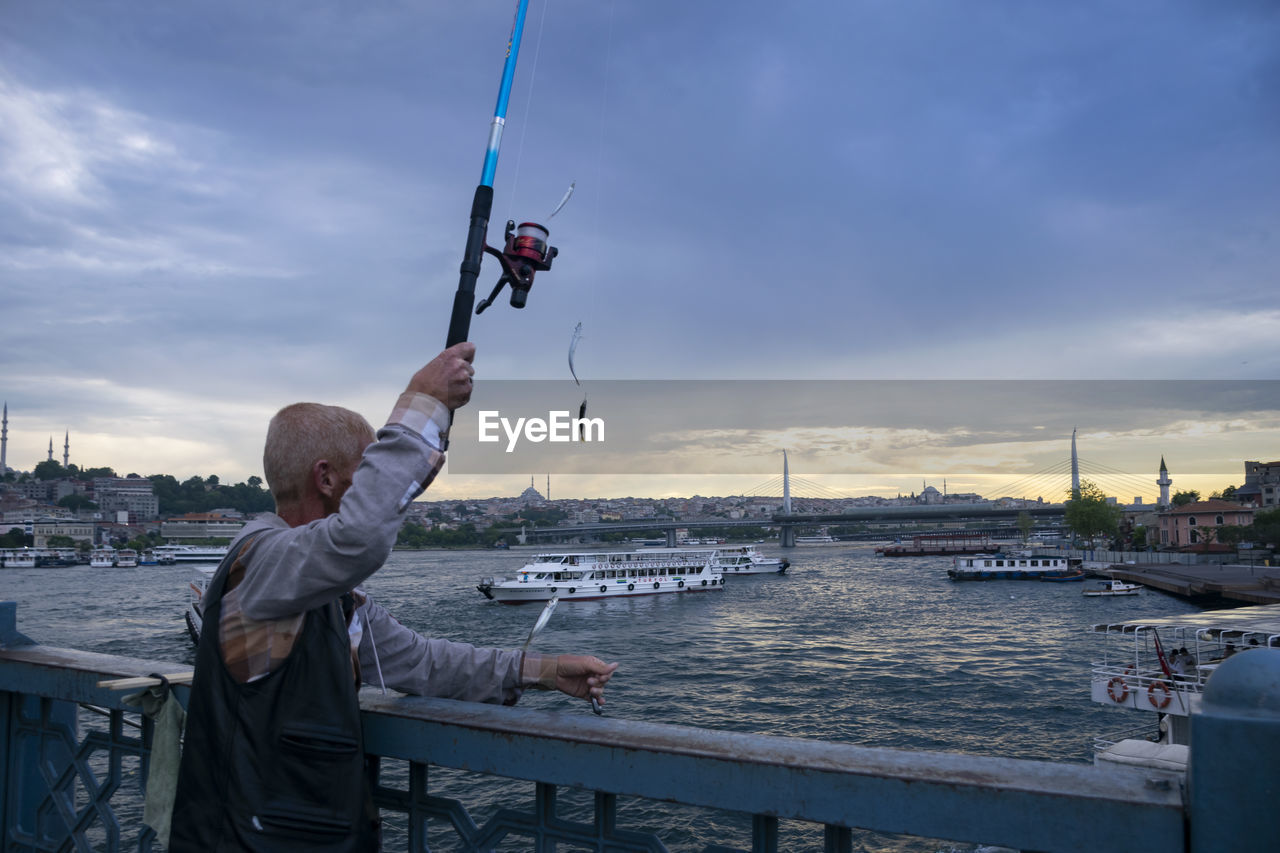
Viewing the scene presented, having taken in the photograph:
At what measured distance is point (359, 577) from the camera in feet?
3.96

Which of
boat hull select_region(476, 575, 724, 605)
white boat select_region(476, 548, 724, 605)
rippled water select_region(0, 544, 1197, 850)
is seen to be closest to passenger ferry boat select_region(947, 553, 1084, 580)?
rippled water select_region(0, 544, 1197, 850)

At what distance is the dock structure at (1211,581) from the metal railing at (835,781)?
107 feet

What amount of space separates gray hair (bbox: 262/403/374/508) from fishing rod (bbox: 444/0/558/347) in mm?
448

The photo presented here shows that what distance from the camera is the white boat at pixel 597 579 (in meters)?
37.9

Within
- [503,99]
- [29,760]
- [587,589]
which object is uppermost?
[503,99]

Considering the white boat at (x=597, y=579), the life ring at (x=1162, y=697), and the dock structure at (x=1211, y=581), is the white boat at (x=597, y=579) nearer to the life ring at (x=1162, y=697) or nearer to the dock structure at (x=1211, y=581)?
the dock structure at (x=1211, y=581)

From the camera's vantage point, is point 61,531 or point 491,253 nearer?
point 491,253

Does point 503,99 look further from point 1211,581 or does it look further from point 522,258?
point 1211,581

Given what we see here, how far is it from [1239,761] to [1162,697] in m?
14.4

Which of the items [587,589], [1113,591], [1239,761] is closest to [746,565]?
[587,589]

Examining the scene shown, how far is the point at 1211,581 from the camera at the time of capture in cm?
3700

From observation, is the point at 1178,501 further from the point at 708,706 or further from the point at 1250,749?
the point at 1250,749

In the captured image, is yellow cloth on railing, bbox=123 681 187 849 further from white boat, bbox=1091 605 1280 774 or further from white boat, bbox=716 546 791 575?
white boat, bbox=716 546 791 575

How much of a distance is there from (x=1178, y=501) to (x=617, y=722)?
11909 centimetres
